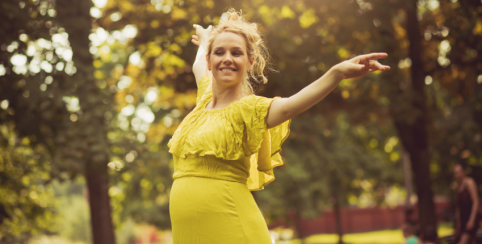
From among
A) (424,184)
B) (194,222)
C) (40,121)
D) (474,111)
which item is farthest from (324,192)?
(194,222)

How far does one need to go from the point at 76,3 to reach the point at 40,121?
2249mm

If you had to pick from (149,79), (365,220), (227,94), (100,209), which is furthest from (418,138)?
(365,220)

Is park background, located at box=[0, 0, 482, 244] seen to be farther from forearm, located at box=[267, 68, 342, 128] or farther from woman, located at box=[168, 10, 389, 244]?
forearm, located at box=[267, 68, 342, 128]

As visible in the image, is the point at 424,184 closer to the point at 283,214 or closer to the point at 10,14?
the point at 10,14

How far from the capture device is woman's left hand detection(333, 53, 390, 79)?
190 centimetres

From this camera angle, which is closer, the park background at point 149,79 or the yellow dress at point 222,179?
the yellow dress at point 222,179

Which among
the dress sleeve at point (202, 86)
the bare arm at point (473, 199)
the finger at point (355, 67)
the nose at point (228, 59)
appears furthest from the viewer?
the bare arm at point (473, 199)

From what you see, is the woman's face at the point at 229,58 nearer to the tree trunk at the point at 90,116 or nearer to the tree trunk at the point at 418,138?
the tree trunk at the point at 90,116

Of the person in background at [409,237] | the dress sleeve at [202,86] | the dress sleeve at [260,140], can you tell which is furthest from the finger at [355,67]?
the person in background at [409,237]

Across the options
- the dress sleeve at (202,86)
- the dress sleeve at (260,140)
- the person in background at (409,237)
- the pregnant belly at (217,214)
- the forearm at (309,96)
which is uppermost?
the dress sleeve at (202,86)

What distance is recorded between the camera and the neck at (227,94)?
95.1 inches

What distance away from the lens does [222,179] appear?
87.9 inches

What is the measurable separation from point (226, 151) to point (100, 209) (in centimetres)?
745

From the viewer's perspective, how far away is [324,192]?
23953 millimetres
